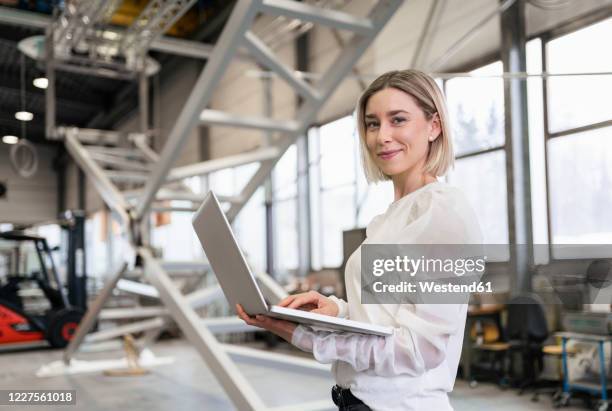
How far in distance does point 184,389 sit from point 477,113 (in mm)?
4190

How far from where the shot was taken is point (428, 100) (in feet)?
3.41

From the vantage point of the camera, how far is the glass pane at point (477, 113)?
162 centimetres

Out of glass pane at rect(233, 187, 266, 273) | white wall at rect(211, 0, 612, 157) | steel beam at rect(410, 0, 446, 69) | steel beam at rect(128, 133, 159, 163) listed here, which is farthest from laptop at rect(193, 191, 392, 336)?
glass pane at rect(233, 187, 266, 273)

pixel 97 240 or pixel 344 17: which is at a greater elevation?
pixel 344 17

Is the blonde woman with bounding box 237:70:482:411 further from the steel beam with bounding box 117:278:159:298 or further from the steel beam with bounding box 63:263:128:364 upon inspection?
the steel beam with bounding box 117:278:159:298

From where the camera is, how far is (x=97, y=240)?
13.2 metres

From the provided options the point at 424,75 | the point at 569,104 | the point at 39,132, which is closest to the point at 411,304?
the point at 424,75

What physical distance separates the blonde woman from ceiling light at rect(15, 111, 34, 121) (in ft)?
13.9

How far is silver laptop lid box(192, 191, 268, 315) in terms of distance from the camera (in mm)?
977

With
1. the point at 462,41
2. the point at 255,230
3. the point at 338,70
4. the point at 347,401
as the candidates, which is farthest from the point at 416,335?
the point at 255,230

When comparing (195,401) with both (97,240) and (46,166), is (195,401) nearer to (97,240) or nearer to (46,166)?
(46,166)

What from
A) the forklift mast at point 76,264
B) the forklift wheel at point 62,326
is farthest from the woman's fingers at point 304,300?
the forklift mast at point 76,264

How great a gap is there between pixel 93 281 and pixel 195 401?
6.85 m

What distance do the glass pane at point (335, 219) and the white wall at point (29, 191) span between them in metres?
3.26
